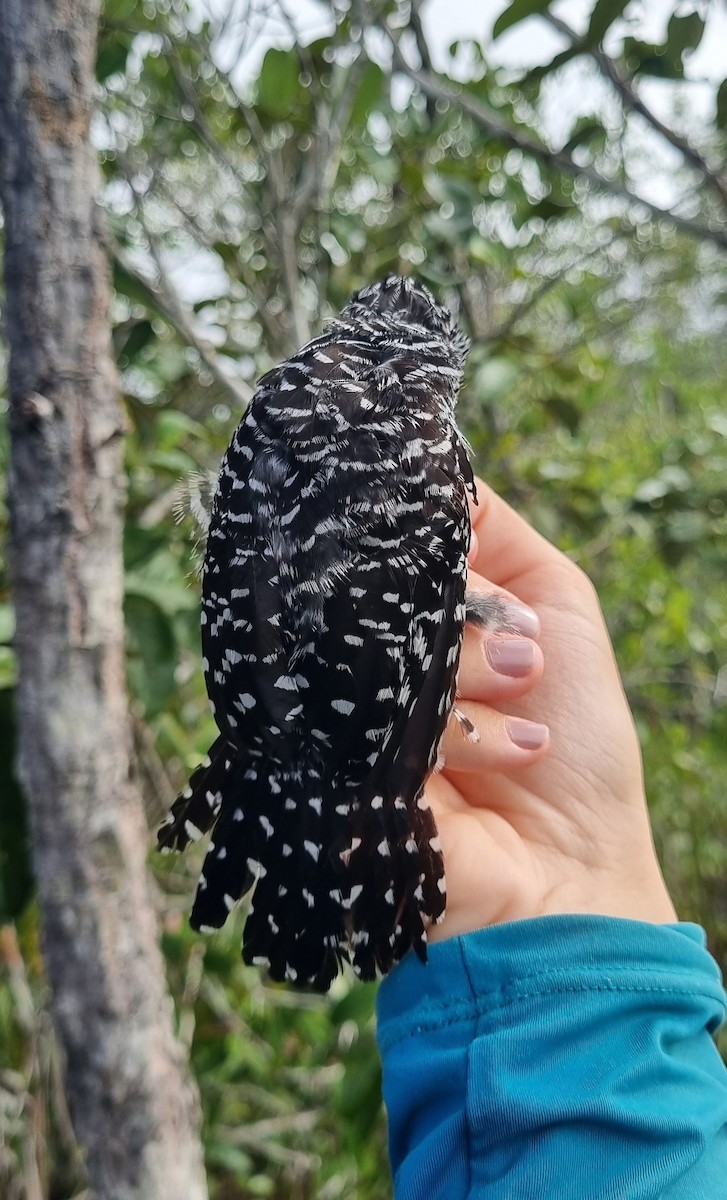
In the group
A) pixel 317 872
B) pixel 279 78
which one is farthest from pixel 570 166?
pixel 317 872

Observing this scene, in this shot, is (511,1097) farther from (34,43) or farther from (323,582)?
(34,43)

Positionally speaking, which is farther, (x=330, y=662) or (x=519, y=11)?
(x=519, y=11)

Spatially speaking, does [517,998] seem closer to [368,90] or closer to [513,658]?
[513,658]

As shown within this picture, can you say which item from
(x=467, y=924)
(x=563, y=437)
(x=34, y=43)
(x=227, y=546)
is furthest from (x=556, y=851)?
(x=563, y=437)

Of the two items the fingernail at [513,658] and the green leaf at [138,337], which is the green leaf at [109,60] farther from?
the fingernail at [513,658]

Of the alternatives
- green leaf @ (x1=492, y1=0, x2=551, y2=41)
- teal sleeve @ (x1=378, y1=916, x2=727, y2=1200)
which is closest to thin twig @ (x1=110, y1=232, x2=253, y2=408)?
green leaf @ (x1=492, y1=0, x2=551, y2=41)

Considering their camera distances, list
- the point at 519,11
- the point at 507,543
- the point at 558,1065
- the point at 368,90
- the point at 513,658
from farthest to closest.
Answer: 1. the point at 368,90
2. the point at 507,543
3. the point at 519,11
4. the point at 513,658
5. the point at 558,1065

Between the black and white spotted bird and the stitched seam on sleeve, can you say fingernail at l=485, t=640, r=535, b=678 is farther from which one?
the stitched seam on sleeve
